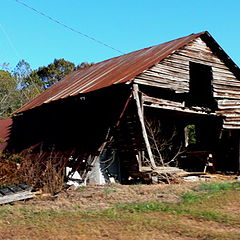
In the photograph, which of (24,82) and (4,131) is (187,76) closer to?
(4,131)

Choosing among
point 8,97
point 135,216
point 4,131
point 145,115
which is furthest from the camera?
point 8,97

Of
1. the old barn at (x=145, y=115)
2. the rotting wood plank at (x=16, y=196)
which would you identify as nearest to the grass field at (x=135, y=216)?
the rotting wood plank at (x=16, y=196)

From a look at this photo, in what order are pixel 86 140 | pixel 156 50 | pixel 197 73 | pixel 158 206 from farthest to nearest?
pixel 197 73, pixel 156 50, pixel 86 140, pixel 158 206

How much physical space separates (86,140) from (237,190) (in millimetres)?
6665

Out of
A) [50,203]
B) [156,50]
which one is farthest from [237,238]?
[156,50]

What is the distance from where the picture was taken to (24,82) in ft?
166

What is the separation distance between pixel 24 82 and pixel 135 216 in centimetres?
4525

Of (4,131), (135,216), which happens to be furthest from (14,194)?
(4,131)

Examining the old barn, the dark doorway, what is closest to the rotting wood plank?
the old barn

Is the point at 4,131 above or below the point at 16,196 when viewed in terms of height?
above

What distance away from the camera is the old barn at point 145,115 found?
47.0 feet

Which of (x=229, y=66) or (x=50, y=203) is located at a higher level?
(x=229, y=66)

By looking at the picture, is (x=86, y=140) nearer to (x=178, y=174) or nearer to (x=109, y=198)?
(x=178, y=174)

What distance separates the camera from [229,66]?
1847cm
